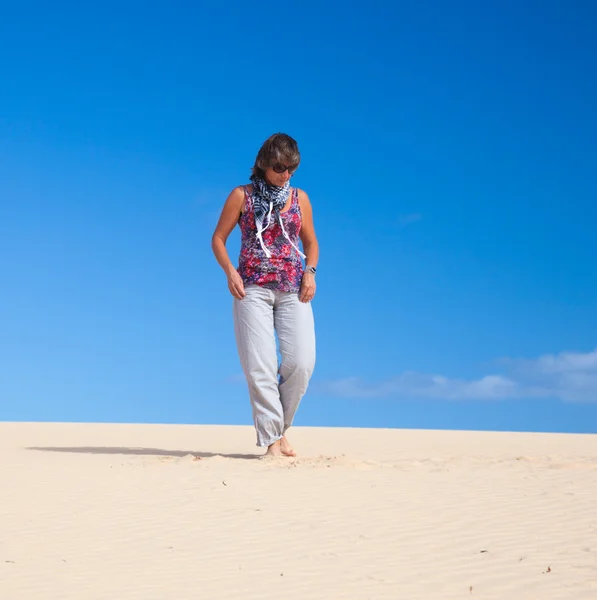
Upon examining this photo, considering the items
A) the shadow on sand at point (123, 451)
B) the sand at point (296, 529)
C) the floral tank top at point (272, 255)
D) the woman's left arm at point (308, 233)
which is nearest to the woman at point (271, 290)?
the floral tank top at point (272, 255)

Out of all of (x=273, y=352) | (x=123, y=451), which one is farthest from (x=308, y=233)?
(x=123, y=451)

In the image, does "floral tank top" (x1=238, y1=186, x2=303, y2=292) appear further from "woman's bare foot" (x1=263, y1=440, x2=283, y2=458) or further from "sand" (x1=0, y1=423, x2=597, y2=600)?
"sand" (x1=0, y1=423, x2=597, y2=600)

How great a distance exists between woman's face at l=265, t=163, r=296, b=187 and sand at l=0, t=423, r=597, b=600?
2.68 metres

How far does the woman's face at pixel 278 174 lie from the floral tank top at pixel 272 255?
254 mm

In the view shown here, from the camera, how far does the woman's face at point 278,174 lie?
8.29 m

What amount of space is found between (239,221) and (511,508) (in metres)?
4.11

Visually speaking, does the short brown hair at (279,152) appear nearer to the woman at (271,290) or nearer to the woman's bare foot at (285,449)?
the woman at (271,290)

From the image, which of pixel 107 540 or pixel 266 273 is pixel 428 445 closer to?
pixel 266 273

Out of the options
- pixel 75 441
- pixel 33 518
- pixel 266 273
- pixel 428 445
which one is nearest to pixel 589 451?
pixel 428 445

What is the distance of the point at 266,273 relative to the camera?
8.32m

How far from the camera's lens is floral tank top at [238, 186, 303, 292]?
8.33 m

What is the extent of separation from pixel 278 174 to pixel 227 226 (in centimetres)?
74

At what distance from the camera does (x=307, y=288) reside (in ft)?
27.7

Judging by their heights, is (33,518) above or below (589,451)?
below
